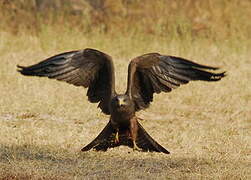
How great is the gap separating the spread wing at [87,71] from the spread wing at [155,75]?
249 millimetres

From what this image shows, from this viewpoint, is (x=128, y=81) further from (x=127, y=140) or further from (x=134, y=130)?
(x=127, y=140)

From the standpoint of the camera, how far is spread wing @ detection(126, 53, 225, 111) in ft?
22.8

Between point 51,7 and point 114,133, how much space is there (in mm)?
9358

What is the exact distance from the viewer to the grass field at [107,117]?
285 inches

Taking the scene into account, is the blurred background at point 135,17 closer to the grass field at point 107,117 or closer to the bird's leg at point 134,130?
the grass field at point 107,117

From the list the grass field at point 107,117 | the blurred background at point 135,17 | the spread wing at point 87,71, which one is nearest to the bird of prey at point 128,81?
the spread wing at point 87,71

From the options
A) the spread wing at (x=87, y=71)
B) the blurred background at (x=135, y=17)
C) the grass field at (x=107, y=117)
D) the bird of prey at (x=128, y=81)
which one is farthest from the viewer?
the blurred background at (x=135, y=17)

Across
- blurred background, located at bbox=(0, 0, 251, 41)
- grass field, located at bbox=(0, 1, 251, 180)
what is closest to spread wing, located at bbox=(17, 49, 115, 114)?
grass field, located at bbox=(0, 1, 251, 180)

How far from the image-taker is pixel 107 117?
992 cm

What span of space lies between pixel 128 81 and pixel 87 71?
453mm

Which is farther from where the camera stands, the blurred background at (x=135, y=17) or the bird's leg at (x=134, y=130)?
the blurred background at (x=135, y=17)

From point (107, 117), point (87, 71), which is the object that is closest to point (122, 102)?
point (87, 71)

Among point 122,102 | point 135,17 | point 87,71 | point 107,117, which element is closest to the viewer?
point 122,102

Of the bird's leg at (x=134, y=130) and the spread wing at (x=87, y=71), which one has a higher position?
the spread wing at (x=87, y=71)
